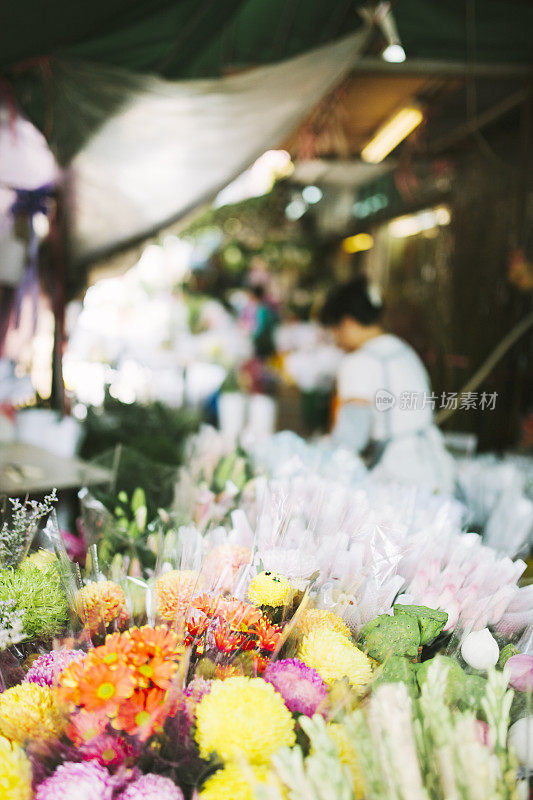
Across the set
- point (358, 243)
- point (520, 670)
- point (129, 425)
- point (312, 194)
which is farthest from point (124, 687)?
point (312, 194)

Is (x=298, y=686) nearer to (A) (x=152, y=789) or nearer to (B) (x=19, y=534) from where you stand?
(A) (x=152, y=789)

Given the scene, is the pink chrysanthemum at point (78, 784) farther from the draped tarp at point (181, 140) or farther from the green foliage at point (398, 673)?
the draped tarp at point (181, 140)

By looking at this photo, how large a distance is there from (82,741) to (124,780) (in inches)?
2.8

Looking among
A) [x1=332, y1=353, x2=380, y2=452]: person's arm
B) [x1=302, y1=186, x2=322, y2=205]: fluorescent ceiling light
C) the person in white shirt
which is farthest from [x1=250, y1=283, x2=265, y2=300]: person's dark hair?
[x1=332, y1=353, x2=380, y2=452]: person's arm

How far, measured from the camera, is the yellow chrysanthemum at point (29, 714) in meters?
0.75

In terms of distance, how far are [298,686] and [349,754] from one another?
0.10 metres

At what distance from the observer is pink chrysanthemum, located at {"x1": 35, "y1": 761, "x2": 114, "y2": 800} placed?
646mm

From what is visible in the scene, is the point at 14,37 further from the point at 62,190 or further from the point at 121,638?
the point at 121,638

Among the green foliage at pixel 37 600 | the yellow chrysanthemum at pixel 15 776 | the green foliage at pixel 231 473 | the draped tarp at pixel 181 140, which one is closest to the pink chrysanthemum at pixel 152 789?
the yellow chrysanthemum at pixel 15 776

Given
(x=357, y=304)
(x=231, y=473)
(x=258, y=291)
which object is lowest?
(x=231, y=473)

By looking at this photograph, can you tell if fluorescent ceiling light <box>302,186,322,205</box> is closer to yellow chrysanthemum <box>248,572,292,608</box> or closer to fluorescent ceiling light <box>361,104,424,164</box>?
fluorescent ceiling light <box>361,104,424,164</box>

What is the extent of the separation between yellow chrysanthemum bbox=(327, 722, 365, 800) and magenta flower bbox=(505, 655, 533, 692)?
10.9 inches

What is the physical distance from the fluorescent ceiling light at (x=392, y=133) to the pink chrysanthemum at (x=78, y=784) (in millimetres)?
3990

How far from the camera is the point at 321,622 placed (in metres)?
0.90
